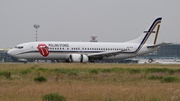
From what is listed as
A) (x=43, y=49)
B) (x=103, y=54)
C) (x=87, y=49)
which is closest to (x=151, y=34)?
(x=103, y=54)

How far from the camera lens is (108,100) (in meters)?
17.7

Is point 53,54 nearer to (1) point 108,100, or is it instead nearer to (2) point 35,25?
(2) point 35,25

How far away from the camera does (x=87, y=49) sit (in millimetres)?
65188

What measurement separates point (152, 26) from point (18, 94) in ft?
176

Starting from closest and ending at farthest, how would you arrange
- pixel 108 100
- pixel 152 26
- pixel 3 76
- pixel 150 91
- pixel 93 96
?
pixel 108 100 → pixel 93 96 → pixel 150 91 → pixel 3 76 → pixel 152 26

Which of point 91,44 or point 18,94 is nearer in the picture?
point 18,94

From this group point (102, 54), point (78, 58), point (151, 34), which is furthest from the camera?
point (151, 34)

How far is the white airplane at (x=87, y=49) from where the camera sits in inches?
2434

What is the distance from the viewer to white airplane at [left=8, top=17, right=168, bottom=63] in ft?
203

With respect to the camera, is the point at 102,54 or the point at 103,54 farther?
the point at 103,54

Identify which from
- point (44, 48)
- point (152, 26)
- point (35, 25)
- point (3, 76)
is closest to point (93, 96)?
point (3, 76)

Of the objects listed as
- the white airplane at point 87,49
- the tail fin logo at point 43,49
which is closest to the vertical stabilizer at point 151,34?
the white airplane at point 87,49

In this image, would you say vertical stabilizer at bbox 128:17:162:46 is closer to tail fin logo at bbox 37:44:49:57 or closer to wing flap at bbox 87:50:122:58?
wing flap at bbox 87:50:122:58

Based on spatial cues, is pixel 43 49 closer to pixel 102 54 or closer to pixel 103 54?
pixel 102 54
